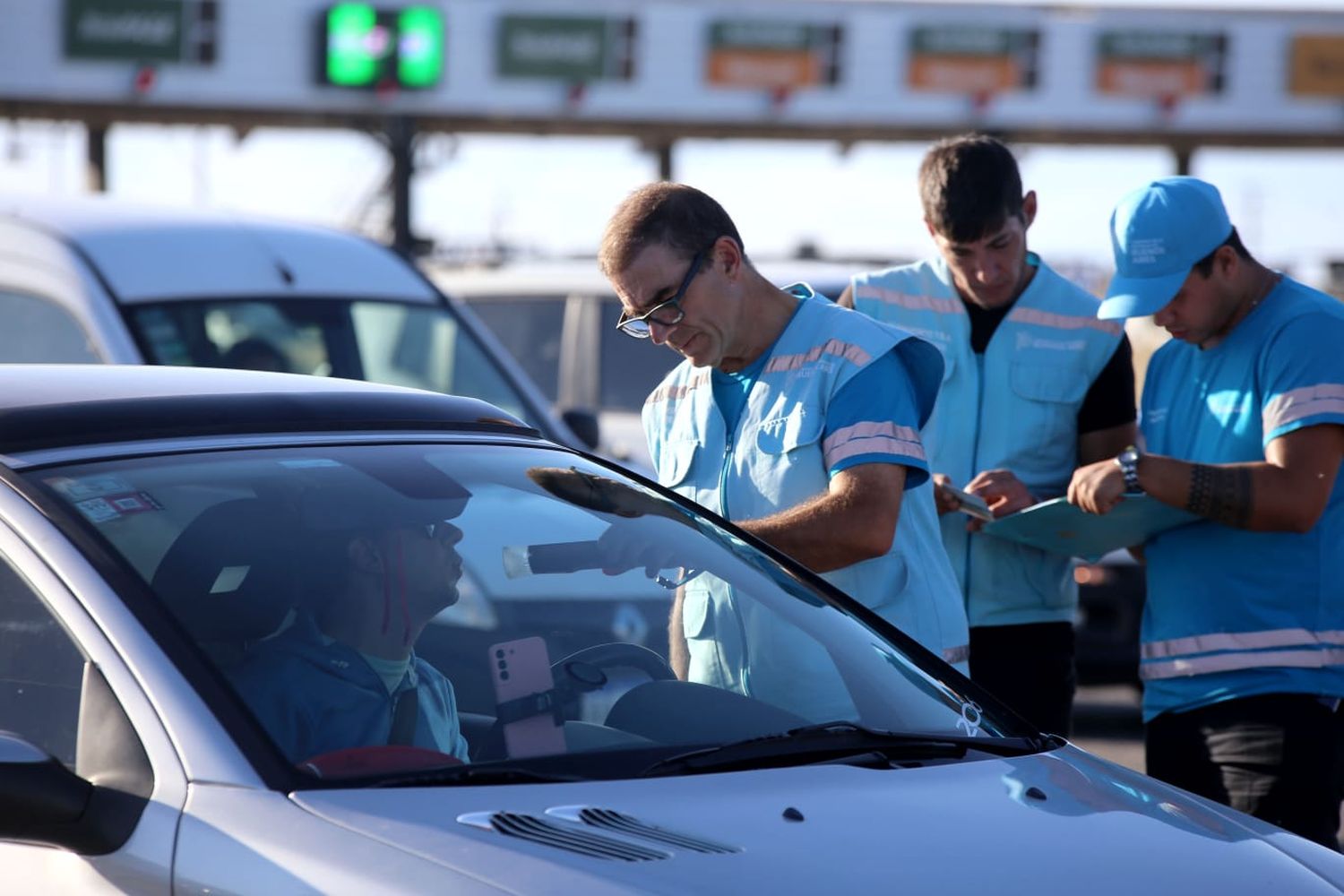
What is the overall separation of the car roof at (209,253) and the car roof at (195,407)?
3.68 m

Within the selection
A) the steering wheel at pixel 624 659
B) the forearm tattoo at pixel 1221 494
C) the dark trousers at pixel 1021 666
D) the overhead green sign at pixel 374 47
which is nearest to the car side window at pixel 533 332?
the dark trousers at pixel 1021 666

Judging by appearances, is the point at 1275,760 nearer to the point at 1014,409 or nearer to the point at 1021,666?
the point at 1021,666

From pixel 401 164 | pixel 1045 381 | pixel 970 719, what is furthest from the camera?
pixel 401 164

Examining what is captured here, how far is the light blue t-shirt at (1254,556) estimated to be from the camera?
3.71 metres

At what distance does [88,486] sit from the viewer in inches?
106

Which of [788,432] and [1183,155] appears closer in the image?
[788,432]

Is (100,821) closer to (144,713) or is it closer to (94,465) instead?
(144,713)

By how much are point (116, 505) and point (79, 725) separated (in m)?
0.33

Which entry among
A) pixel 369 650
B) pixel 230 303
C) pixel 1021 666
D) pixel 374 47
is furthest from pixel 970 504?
pixel 374 47

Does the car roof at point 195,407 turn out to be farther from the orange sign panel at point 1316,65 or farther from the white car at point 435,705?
the orange sign panel at point 1316,65

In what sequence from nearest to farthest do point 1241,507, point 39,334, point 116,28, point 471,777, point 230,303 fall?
point 471,777 < point 1241,507 < point 39,334 < point 230,303 < point 116,28

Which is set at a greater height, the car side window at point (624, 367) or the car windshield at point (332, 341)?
the car windshield at point (332, 341)

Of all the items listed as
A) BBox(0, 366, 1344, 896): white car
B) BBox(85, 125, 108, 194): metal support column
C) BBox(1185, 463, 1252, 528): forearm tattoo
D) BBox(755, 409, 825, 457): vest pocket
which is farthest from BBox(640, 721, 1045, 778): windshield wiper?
BBox(85, 125, 108, 194): metal support column

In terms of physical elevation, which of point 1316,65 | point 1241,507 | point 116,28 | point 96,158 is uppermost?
point 1316,65
